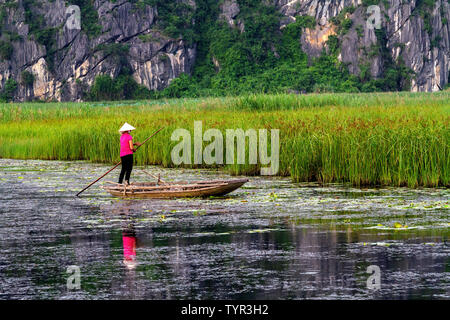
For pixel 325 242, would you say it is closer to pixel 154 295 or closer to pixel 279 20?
pixel 154 295

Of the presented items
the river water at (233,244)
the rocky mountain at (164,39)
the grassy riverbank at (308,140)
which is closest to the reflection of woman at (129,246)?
the river water at (233,244)

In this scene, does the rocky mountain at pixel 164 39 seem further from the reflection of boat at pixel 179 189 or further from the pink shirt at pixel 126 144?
the reflection of boat at pixel 179 189

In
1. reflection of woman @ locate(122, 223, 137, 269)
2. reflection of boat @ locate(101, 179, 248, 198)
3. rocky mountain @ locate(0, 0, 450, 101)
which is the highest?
rocky mountain @ locate(0, 0, 450, 101)

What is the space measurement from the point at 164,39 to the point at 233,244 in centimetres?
7720

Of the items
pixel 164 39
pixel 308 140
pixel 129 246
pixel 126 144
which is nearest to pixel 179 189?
pixel 126 144

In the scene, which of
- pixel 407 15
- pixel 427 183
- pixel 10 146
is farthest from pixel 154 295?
pixel 407 15

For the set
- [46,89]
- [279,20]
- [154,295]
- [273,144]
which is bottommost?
[154,295]

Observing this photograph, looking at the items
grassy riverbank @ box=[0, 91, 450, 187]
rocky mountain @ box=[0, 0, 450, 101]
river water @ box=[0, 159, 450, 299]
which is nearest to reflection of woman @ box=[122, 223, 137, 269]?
river water @ box=[0, 159, 450, 299]

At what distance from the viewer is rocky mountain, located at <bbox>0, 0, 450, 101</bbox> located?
84.4 meters

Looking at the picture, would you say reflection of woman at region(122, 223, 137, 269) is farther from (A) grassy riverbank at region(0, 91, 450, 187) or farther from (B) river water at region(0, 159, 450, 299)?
(A) grassy riverbank at region(0, 91, 450, 187)

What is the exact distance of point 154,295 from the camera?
870 cm

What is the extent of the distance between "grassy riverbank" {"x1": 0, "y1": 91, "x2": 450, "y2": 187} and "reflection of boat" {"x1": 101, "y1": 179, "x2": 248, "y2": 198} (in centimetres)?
303

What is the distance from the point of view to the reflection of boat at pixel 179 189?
1620 cm

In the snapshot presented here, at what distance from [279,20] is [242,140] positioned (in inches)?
2817
